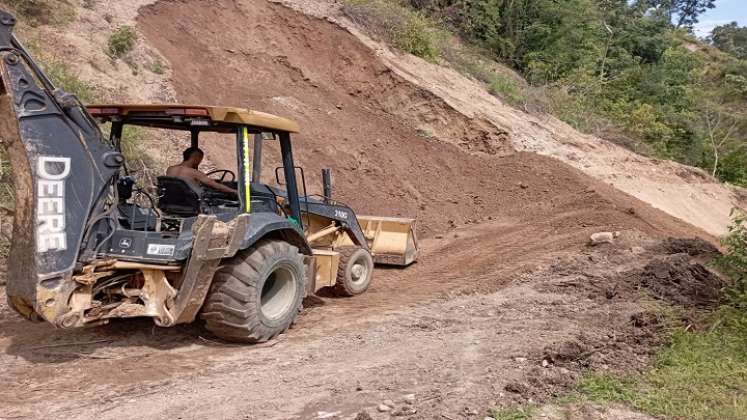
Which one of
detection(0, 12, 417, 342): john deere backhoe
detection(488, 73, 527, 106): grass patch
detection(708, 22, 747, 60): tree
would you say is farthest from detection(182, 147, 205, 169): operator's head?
detection(708, 22, 747, 60): tree

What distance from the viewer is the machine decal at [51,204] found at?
13.8 ft

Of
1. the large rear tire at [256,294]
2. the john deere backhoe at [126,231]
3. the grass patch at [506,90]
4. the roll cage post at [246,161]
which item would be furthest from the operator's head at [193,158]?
the grass patch at [506,90]

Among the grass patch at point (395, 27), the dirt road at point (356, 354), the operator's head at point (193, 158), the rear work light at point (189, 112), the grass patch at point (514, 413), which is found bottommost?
the dirt road at point (356, 354)

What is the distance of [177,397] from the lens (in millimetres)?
4102

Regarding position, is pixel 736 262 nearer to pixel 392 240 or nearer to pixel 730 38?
pixel 392 240

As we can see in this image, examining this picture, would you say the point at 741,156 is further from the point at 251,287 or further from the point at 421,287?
the point at 251,287

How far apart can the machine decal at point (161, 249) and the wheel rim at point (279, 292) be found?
1094mm

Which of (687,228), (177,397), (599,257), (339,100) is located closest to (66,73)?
(339,100)

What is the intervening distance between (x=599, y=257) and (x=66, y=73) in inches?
350

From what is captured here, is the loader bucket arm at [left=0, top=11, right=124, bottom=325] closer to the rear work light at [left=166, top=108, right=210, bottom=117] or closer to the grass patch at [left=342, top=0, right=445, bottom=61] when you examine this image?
the rear work light at [left=166, top=108, right=210, bottom=117]

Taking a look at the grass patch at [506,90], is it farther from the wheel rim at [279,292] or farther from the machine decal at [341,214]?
the wheel rim at [279,292]

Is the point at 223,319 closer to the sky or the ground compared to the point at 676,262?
closer to the ground

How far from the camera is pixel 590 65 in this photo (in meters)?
Answer: 24.5

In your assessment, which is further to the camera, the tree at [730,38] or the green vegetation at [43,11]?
the tree at [730,38]
